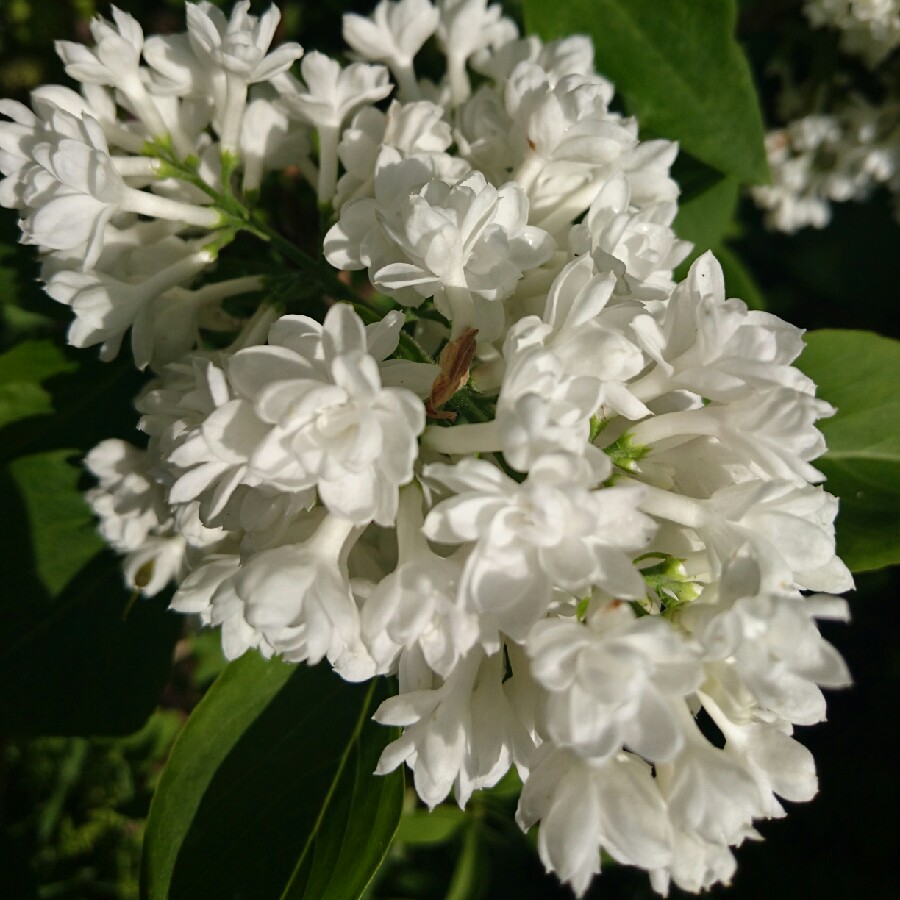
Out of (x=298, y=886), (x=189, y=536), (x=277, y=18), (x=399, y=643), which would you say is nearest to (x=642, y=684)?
(x=399, y=643)

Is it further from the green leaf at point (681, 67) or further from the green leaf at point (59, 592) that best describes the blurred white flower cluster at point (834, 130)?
the green leaf at point (59, 592)

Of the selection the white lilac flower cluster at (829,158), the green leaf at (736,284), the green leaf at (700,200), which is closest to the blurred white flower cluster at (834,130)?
the white lilac flower cluster at (829,158)

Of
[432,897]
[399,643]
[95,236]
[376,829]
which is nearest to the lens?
[399,643]

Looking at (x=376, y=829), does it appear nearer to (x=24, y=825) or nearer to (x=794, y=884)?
(x=24, y=825)

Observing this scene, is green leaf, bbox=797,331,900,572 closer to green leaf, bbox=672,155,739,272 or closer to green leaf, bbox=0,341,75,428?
green leaf, bbox=672,155,739,272

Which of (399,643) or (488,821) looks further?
(488,821)

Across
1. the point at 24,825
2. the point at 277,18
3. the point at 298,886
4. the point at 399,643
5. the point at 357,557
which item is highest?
the point at 277,18

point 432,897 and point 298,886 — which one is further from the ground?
point 298,886
